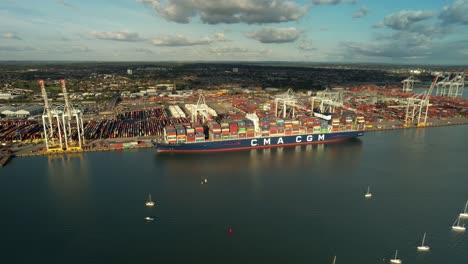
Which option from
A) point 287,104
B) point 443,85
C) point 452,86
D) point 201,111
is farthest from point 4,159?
point 452,86

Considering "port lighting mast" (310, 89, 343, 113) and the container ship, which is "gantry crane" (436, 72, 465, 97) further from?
the container ship

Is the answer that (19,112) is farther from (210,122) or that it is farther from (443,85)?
(443,85)

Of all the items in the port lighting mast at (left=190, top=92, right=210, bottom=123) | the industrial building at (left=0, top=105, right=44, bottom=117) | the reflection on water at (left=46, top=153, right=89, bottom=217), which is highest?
the port lighting mast at (left=190, top=92, right=210, bottom=123)

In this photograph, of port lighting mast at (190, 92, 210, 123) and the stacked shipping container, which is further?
port lighting mast at (190, 92, 210, 123)

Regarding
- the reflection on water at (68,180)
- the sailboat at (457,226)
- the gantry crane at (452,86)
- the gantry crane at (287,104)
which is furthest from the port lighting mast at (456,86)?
the reflection on water at (68,180)

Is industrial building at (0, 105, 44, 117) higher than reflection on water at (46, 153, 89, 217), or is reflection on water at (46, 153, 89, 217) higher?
industrial building at (0, 105, 44, 117)

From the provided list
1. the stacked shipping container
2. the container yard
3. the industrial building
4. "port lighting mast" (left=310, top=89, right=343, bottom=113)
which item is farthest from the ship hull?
the industrial building

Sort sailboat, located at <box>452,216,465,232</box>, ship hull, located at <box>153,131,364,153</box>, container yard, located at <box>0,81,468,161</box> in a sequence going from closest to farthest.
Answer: sailboat, located at <box>452,216,465,232</box>, ship hull, located at <box>153,131,364,153</box>, container yard, located at <box>0,81,468,161</box>

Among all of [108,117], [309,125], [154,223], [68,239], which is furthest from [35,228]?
[108,117]
